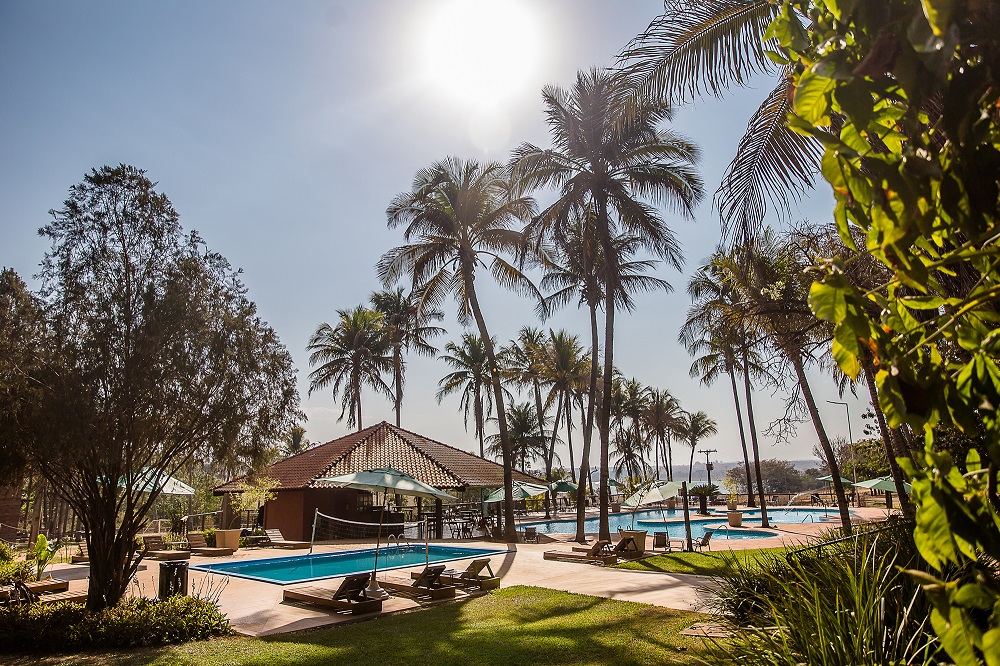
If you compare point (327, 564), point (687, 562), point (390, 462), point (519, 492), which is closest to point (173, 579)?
point (327, 564)

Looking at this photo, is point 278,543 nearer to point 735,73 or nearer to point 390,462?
point 390,462

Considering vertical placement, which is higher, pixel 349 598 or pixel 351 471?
pixel 351 471

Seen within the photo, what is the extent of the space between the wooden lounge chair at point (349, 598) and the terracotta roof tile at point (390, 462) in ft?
46.6

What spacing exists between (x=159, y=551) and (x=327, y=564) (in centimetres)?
663

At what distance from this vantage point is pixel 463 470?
2922 centimetres

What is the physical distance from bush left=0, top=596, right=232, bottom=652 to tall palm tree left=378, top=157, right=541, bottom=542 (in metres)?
15.3

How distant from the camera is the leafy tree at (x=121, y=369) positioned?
920 cm

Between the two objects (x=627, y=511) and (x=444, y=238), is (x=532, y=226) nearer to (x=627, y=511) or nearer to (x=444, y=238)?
(x=444, y=238)

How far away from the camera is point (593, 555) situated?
17484mm

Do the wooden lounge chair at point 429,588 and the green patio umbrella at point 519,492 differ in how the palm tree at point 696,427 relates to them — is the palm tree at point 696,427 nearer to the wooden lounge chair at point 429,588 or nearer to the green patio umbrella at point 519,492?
the green patio umbrella at point 519,492

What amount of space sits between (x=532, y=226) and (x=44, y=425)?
1653 centimetres

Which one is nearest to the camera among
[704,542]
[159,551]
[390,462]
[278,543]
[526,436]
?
[704,542]

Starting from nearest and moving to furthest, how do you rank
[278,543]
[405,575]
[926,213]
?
[926,213] → [405,575] → [278,543]

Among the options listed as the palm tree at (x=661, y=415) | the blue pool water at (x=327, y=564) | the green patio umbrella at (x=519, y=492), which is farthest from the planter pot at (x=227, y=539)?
the palm tree at (x=661, y=415)
